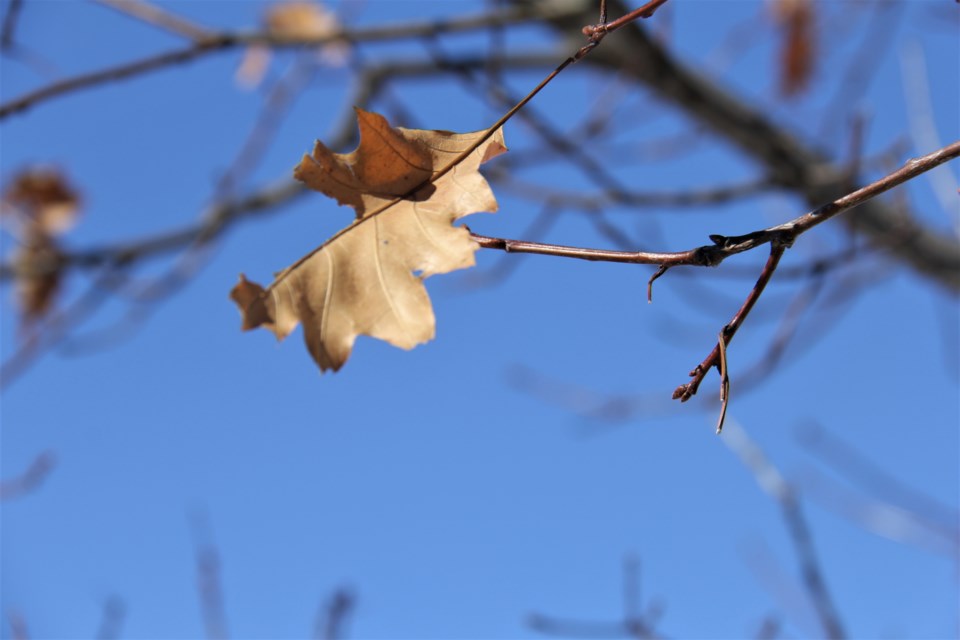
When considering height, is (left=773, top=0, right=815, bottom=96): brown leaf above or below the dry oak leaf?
above

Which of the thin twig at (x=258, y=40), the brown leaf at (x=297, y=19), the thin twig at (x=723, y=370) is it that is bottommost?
the thin twig at (x=723, y=370)

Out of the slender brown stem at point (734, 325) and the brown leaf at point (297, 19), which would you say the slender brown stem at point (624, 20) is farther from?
the brown leaf at point (297, 19)

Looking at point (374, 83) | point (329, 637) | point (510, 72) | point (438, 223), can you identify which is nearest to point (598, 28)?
point (438, 223)

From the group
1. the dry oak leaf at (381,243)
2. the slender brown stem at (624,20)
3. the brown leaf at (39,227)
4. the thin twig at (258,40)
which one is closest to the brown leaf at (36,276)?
the brown leaf at (39,227)

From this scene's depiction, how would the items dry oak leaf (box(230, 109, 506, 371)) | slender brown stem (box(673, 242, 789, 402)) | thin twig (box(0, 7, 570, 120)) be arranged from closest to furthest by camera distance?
slender brown stem (box(673, 242, 789, 402)) < dry oak leaf (box(230, 109, 506, 371)) < thin twig (box(0, 7, 570, 120))

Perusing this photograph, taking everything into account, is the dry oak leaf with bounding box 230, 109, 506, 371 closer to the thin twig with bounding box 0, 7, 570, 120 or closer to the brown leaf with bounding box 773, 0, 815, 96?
the thin twig with bounding box 0, 7, 570, 120

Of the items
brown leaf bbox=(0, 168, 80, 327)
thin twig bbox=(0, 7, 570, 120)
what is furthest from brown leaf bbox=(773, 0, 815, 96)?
brown leaf bbox=(0, 168, 80, 327)

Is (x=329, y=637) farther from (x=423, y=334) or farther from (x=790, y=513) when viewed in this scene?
(x=423, y=334)

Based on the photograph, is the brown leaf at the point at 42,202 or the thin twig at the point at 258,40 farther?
the brown leaf at the point at 42,202

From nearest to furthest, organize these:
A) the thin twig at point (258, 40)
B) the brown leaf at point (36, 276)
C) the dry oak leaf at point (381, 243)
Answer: the dry oak leaf at point (381, 243)
the thin twig at point (258, 40)
the brown leaf at point (36, 276)

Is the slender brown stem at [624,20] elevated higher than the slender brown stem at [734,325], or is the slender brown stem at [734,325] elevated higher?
the slender brown stem at [624,20]
